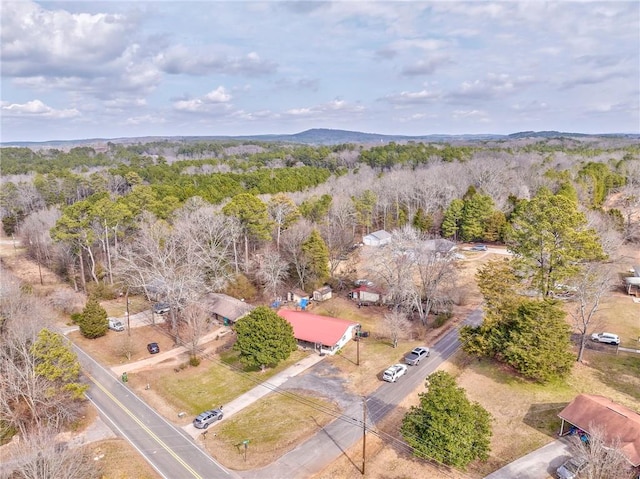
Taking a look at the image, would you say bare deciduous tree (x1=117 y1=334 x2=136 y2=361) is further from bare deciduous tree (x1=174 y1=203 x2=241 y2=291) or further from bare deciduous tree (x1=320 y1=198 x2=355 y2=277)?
bare deciduous tree (x1=320 y1=198 x2=355 y2=277)

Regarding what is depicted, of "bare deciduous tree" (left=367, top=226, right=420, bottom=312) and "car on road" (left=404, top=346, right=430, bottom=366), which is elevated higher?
"bare deciduous tree" (left=367, top=226, right=420, bottom=312)

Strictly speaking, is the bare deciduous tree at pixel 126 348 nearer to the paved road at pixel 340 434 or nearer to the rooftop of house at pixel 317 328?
the rooftop of house at pixel 317 328

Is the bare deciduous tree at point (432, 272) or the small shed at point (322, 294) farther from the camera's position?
the small shed at point (322, 294)

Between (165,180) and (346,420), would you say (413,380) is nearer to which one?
(346,420)

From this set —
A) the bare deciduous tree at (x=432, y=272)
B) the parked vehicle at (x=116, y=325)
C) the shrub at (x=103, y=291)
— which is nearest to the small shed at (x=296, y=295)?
the bare deciduous tree at (x=432, y=272)

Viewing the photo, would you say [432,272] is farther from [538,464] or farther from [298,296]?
[538,464]

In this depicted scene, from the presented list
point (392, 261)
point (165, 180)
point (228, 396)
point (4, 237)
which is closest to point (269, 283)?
point (392, 261)

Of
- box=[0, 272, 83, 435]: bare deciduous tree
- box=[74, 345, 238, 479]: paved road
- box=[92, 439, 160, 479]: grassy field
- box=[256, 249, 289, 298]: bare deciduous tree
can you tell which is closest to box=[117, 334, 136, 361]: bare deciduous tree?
box=[74, 345, 238, 479]: paved road
